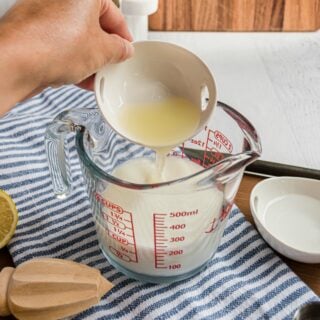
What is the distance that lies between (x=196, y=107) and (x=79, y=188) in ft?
0.83

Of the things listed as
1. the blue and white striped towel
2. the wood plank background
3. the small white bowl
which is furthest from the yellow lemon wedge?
the wood plank background

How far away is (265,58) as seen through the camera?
1213 mm

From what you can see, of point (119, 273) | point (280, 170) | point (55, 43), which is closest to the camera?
point (55, 43)

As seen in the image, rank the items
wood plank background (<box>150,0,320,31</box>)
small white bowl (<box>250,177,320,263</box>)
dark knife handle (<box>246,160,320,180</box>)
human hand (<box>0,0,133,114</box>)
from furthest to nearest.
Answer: wood plank background (<box>150,0,320,31</box>) < dark knife handle (<box>246,160,320,180</box>) < small white bowl (<box>250,177,320,263</box>) < human hand (<box>0,0,133,114</box>)

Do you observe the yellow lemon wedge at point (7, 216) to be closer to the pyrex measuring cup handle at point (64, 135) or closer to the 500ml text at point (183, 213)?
the pyrex measuring cup handle at point (64, 135)

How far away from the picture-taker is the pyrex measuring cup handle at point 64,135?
0.70 metres

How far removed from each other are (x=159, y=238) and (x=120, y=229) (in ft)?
0.17

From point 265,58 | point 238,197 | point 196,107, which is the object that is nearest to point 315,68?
point 265,58

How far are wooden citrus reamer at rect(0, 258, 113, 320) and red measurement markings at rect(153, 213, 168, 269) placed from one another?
0.08m

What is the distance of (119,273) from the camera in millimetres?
739

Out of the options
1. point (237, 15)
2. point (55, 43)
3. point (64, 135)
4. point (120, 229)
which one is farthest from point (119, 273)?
point (237, 15)

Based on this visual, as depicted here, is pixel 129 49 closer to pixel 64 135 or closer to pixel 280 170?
pixel 64 135

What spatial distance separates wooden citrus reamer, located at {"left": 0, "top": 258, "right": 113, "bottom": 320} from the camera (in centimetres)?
65

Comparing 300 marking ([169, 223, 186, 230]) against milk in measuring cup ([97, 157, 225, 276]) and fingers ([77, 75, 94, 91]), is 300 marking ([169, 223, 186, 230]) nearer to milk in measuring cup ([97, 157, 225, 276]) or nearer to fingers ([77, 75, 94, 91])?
milk in measuring cup ([97, 157, 225, 276])
